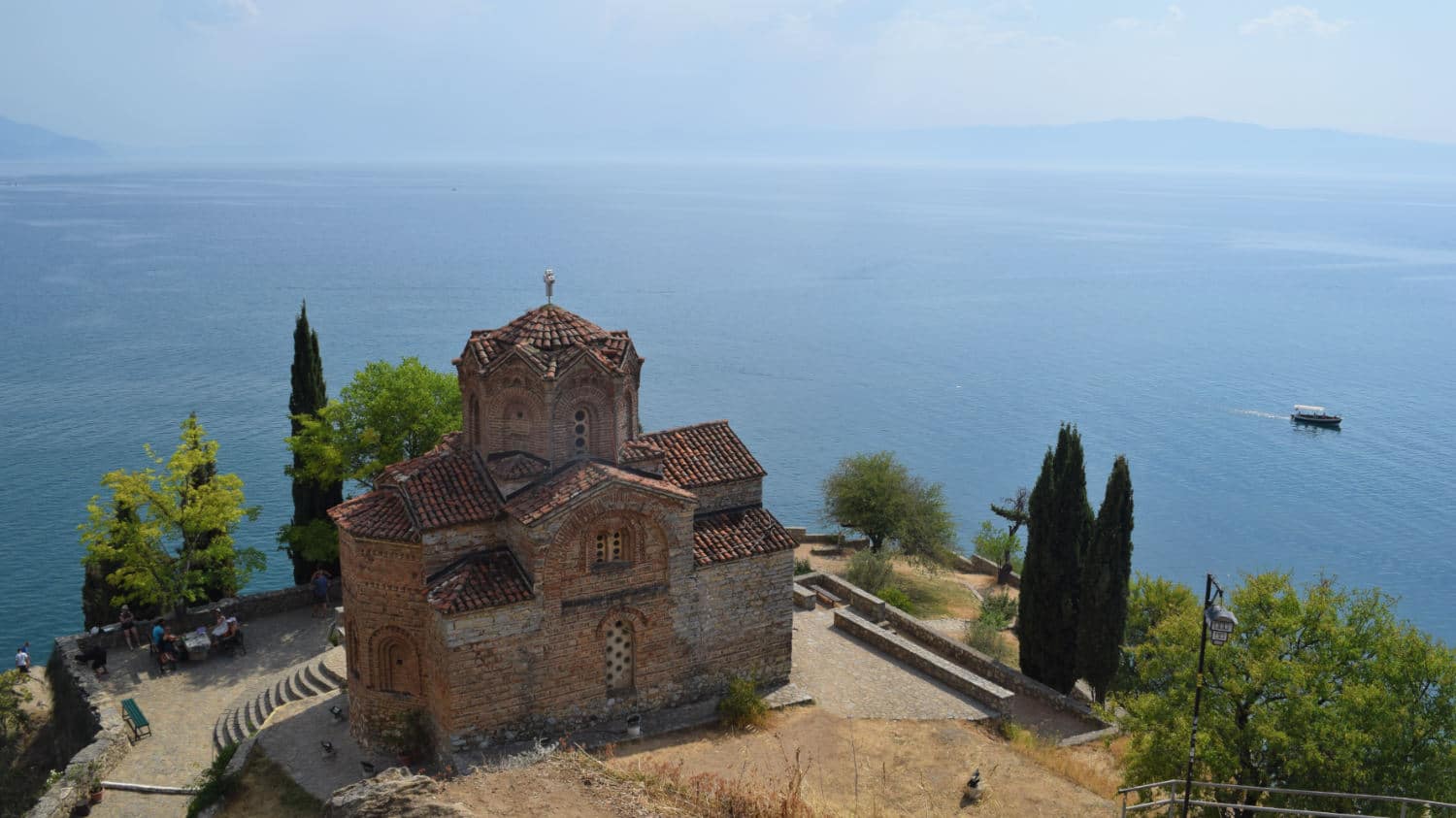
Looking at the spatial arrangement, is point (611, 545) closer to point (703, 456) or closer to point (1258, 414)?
point (703, 456)

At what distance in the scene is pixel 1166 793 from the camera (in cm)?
2091

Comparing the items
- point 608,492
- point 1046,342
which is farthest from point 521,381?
point 1046,342

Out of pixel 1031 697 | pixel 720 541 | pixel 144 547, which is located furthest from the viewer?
pixel 144 547

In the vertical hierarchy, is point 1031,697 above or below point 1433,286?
below

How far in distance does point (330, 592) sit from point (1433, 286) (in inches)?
6250

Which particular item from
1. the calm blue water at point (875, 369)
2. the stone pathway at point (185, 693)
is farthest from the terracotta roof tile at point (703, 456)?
the calm blue water at point (875, 369)

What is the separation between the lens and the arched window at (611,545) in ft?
77.5

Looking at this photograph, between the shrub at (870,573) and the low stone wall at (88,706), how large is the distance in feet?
59.1

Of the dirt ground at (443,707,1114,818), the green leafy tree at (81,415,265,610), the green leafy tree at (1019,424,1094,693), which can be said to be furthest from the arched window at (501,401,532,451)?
the green leafy tree at (1019,424,1094,693)

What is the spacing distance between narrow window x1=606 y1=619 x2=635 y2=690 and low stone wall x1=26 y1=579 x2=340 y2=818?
12345mm

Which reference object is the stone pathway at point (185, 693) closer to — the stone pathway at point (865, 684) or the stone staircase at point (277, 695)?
the stone staircase at point (277, 695)

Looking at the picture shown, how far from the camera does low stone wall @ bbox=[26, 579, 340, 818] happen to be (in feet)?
79.4

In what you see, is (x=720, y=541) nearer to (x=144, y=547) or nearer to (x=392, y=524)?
(x=392, y=524)

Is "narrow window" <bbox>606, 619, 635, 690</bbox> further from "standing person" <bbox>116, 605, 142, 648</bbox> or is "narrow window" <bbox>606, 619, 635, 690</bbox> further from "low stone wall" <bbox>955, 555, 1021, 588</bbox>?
"low stone wall" <bbox>955, 555, 1021, 588</bbox>
